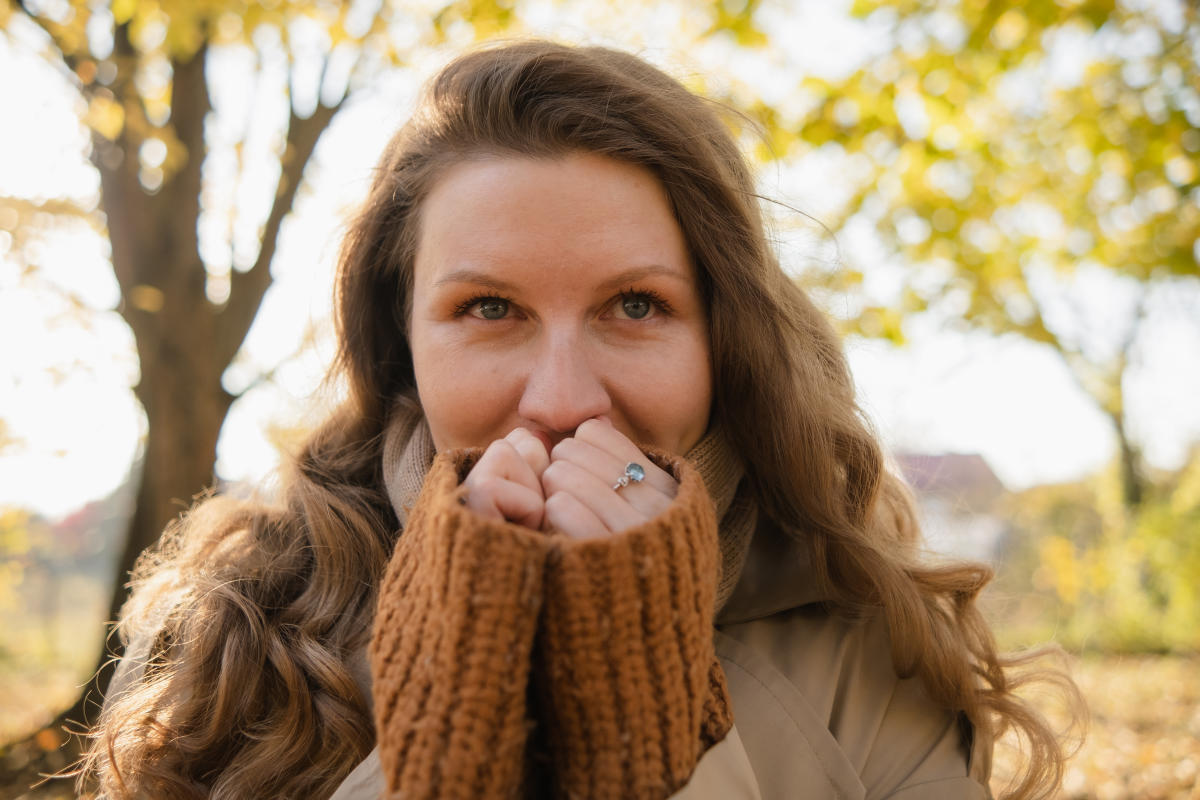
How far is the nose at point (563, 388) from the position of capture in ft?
5.85

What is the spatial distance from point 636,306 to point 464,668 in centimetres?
95

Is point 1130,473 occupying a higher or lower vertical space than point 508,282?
lower

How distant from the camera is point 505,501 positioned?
1.47 metres

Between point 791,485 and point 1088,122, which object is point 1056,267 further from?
point 791,485

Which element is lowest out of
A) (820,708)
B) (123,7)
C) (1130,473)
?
(1130,473)

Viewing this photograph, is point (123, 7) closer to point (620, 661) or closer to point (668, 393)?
point (668, 393)

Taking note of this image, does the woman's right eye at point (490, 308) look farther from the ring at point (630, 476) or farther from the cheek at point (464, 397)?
the ring at point (630, 476)

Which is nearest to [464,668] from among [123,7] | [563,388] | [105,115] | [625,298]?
[563,388]

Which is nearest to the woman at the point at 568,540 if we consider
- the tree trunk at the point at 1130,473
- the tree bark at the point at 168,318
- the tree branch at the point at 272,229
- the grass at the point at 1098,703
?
the tree bark at the point at 168,318

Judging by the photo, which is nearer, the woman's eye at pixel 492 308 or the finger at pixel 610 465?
the finger at pixel 610 465

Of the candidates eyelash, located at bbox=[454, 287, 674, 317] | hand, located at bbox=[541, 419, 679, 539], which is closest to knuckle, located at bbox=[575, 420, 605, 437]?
hand, located at bbox=[541, 419, 679, 539]

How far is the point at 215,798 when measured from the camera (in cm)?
173

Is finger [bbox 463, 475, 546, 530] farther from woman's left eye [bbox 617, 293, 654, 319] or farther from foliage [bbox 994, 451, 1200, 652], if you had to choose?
foliage [bbox 994, 451, 1200, 652]

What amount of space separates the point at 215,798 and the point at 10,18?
155 inches
